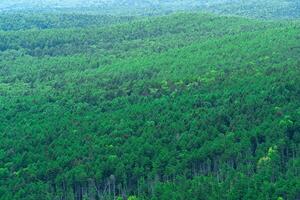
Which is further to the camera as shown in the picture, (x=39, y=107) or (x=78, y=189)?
(x=39, y=107)

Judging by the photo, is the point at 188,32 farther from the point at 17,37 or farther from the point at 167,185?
the point at 167,185

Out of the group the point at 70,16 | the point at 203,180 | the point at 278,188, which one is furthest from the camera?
the point at 70,16

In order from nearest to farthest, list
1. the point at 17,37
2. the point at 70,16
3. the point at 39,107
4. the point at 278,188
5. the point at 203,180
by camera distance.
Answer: the point at 278,188 → the point at 203,180 → the point at 39,107 → the point at 17,37 → the point at 70,16

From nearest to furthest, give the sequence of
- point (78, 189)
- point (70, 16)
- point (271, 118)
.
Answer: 1. point (78, 189)
2. point (271, 118)
3. point (70, 16)

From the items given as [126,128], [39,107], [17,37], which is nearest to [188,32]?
[17,37]

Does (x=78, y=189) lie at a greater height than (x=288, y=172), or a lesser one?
lesser

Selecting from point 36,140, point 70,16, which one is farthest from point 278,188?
point 70,16

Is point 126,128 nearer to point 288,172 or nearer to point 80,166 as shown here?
point 80,166
